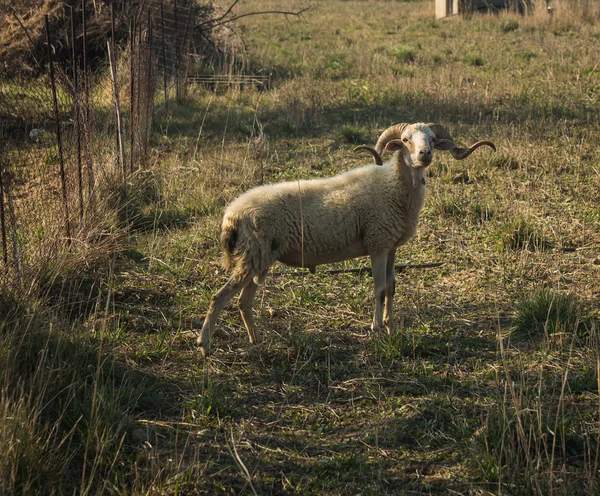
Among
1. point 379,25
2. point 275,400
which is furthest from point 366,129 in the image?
point 379,25

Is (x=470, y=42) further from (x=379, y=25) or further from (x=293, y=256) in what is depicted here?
(x=293, y=256)

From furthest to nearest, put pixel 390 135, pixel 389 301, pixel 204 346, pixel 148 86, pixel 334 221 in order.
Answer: pixel 148 86, pixel 390 135, pixel 389 301, pixel 334 221, pixel 204 346

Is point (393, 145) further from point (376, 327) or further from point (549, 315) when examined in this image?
point (549, 315)

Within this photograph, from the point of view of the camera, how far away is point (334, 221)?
18.8 ft

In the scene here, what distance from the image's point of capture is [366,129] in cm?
1158

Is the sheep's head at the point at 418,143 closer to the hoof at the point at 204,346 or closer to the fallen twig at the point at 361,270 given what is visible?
the fallen twig at the point at 361,270

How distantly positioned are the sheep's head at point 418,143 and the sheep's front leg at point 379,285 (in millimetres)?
755

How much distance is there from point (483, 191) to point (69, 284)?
4.78 m

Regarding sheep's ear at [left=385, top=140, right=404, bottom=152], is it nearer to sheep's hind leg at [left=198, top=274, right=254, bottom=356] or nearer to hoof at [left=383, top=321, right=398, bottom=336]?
hoof at [left=383, top=321, right=398, bottom=336]

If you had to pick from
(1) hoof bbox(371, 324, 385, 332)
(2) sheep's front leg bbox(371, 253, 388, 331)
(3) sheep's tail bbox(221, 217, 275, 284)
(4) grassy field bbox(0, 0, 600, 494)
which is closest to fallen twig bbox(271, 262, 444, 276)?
(4) grassy field bbox(0, 0, 600, 494)

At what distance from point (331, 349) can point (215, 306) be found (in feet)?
2.89

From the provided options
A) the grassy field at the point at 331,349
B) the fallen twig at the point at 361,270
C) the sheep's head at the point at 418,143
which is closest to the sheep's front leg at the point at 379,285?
the grassy field at the point at 331,349

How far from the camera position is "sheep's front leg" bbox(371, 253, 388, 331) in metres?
5.79

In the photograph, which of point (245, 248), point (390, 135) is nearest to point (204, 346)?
point (245, 248)
